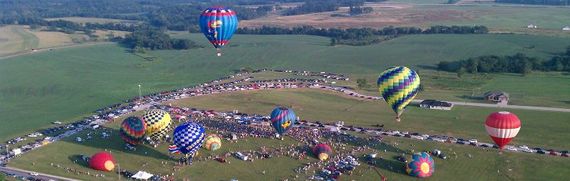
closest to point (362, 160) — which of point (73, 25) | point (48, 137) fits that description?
point (48, 137)

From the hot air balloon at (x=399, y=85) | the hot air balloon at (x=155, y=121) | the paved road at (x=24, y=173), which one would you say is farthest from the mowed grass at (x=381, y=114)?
the paved road at (x=24, y=173)

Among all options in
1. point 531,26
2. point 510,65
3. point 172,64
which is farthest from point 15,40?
point 531,26

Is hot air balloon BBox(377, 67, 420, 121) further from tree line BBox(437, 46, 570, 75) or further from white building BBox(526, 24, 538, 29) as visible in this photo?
white building BBox(526, 24, 538, 29)

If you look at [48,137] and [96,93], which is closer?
[48,137]

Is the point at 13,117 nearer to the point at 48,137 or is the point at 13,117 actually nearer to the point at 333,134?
the point at 48,137

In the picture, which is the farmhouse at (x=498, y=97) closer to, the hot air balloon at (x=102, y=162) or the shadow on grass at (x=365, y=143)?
the shadow on grass at (x=365, y=143)
